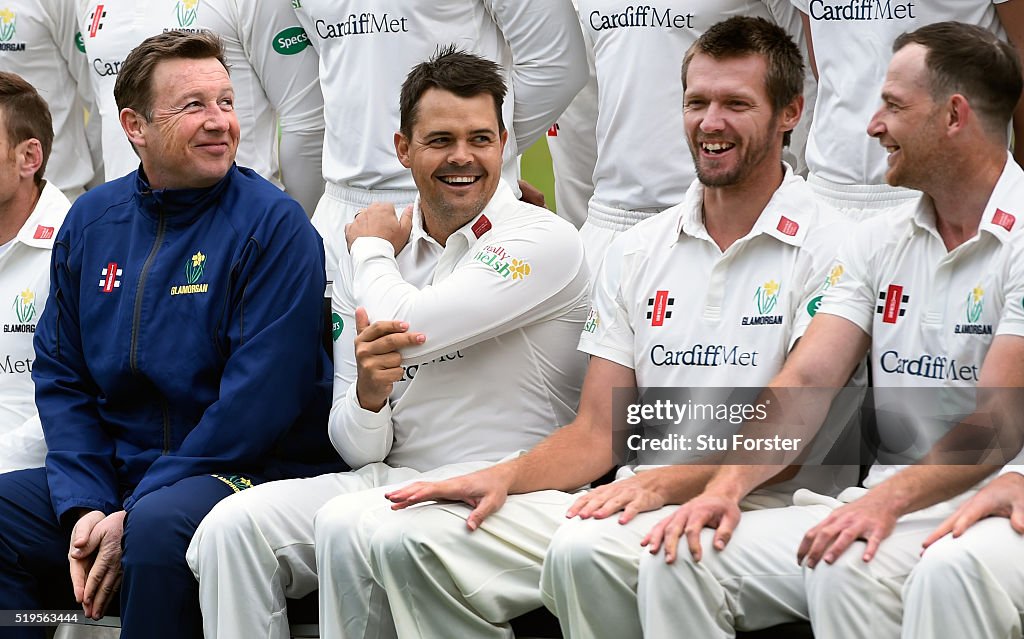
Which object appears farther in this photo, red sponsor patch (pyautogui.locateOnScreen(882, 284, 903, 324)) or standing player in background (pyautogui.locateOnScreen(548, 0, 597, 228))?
standing player in background (pyautogui.locateOnScreen(548, 0, 597, 228))

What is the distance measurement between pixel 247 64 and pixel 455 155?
176cm

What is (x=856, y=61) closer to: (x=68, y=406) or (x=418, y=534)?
(x=418, y=534)

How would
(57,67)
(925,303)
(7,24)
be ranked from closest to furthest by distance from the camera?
(925,303) < (7,24) < (57,67)

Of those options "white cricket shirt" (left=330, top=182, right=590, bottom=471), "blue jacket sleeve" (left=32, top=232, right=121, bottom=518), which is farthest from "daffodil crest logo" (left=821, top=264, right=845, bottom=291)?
"blue jacket sleeve" (left=32, top=232, right=121, bottom=518)

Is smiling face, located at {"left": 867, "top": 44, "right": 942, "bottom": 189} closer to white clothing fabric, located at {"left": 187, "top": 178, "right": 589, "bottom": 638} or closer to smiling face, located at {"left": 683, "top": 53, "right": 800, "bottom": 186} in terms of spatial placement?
smiling face, located at {"left": 683, "top": 53, "right": 800, "bottom": 186}

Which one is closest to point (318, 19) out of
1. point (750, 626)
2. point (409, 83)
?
point (409, 83)

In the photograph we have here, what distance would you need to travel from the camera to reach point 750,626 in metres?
3.77

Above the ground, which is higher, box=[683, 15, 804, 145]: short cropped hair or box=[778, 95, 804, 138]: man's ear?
box=[683, 15, 804, 145]: short cropped hair

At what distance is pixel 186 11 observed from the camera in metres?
5.89

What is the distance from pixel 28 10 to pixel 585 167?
2476 mm

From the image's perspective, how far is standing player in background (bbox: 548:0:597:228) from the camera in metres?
6.23

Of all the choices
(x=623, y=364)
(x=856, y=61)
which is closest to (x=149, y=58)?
(x=623, y=364)

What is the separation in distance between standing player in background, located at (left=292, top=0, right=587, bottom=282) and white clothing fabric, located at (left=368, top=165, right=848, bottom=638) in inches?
48.7

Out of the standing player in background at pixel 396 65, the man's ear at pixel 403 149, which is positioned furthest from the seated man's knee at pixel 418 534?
the standing player in background at pixel 396 65
